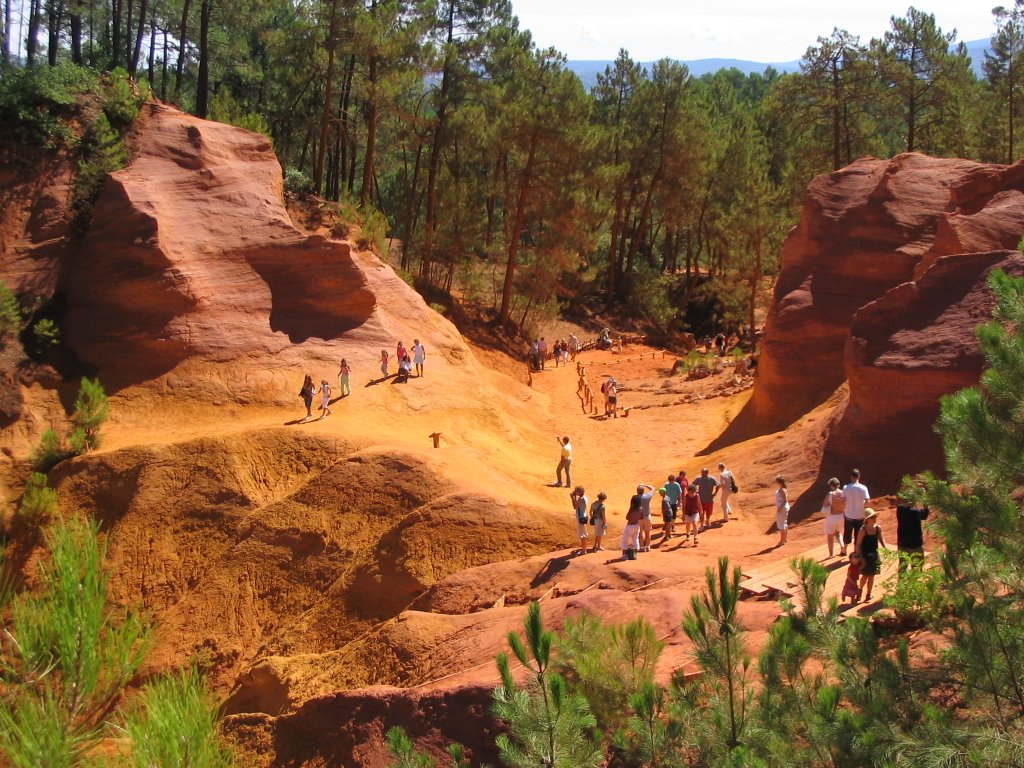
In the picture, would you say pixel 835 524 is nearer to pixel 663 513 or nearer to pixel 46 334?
pixel 663 513

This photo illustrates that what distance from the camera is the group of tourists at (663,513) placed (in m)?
16.0

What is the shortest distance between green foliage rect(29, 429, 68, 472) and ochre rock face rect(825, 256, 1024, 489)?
51.8 ft

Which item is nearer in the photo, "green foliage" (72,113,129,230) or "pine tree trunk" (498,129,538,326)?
"green foliage" (72,113,129,230)

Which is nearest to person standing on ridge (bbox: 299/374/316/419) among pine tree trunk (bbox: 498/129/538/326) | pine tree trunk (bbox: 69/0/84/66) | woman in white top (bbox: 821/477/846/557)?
woman in white top (bbox: 821/477/846/557)

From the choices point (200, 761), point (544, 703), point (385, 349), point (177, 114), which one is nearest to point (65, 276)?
point (177, 114)

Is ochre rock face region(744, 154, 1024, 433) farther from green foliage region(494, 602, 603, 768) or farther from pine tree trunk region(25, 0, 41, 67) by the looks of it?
pine tree trunk region(25, 0, 41, 67)

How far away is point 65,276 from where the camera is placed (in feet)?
83.1

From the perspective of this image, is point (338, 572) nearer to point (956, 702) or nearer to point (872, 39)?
point (956, 702)

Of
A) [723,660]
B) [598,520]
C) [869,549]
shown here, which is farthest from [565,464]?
[723,660]

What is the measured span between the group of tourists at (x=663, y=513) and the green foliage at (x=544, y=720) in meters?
7.05

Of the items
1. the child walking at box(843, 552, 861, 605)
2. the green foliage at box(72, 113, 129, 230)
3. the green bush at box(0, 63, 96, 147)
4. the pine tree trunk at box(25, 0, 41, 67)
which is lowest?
the child walking at box(843, 552, 861, 605)

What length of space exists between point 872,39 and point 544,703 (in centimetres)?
3982

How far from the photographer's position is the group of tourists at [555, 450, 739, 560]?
16.0 m

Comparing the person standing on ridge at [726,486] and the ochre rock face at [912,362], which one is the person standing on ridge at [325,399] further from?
the ochre rock face at [912,362]
